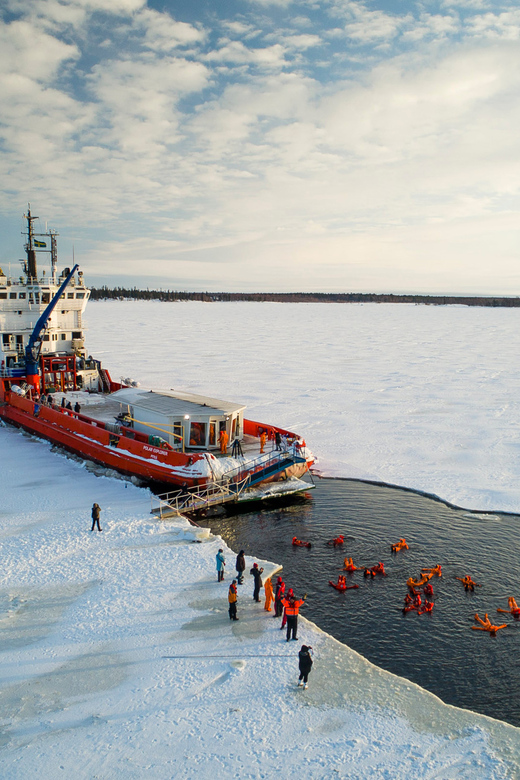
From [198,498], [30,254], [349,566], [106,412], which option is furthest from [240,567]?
[30,254]

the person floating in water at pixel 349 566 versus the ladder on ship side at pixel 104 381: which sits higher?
the ladder on ship side at pixel 104 381

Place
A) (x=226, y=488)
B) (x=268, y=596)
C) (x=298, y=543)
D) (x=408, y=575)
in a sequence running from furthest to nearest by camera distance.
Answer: (x=226, y=488)
(x=298, y=543)
(x=408, y=575)
(x=268, y=596)

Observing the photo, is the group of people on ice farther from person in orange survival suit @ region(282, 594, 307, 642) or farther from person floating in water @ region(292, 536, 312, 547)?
person floating in water @ region(292, 536, 312, 547)

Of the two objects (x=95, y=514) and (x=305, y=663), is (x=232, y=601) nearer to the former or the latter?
(x=305, y=663)

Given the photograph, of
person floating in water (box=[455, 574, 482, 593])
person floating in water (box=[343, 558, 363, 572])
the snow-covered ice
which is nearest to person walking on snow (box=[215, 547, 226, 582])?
the snow-covered ice

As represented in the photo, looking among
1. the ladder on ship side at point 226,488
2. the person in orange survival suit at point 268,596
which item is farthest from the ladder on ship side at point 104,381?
the person in orange survival suit at point 268,596

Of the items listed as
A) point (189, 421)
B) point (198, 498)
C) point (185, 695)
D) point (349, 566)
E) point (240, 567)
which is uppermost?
point (189, 421)

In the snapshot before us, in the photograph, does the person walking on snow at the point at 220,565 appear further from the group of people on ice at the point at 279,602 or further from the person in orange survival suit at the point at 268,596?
the person in orange survival suit at the point at 268,596
